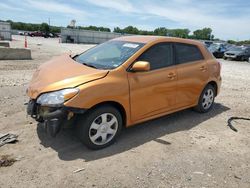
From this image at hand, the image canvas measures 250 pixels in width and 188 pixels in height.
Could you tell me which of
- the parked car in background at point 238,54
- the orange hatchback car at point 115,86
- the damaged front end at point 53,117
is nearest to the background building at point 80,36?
the parked car in background at point 238,54

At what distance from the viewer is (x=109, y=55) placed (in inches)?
193

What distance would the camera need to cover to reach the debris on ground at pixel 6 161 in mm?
3676

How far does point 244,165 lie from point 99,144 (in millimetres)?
2234

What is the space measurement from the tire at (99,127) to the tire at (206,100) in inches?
98.1

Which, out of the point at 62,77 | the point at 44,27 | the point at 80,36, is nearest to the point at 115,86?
the point at 62,77

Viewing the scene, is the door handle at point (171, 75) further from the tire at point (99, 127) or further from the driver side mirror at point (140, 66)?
the tire at point (99, 127)

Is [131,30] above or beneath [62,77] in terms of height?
above

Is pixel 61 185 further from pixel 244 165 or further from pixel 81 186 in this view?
pixel 244 165

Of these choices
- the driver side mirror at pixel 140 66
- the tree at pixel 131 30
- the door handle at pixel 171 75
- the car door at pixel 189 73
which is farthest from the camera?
the tree at pixel 131 30

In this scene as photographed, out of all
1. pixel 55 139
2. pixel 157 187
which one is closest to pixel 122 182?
pixel 157 187

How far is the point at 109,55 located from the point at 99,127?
A: 1.46 meters

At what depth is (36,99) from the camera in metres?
3.91

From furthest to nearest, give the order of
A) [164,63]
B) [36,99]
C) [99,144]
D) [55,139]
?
[164,63], [55,139], [99,144], [36,99]

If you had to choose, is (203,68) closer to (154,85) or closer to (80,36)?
(154,85)
